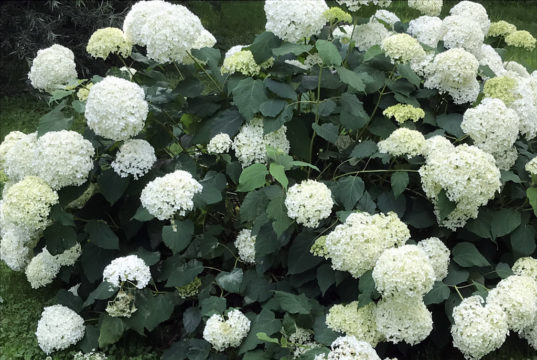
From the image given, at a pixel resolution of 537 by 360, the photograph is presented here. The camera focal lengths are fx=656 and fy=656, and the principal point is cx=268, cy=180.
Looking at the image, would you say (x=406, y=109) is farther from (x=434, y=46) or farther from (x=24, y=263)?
(x=24, y=263)

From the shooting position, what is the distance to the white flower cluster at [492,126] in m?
3.21

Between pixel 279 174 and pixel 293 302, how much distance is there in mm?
638

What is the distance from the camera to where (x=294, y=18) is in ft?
10.4

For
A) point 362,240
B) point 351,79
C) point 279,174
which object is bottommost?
point 362,240

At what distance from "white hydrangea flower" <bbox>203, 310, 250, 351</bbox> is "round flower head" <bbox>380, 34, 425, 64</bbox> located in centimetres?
152

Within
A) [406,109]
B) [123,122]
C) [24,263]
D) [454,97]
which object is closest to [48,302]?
[24,263]

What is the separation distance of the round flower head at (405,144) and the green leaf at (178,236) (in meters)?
1.03

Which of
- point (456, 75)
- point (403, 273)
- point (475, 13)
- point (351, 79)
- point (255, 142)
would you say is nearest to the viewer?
point (403, 273)

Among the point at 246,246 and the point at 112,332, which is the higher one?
the point at 246,246

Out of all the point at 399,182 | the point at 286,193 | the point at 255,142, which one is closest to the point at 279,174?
the point at 286,193

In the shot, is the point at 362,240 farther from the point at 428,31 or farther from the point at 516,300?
the point at 428,31

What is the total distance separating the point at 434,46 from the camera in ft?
12.9

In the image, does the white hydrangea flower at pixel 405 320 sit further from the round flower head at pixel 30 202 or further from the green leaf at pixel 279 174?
the round flower head at pixel 30 202

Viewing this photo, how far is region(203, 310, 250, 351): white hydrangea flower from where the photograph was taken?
3096 mm
